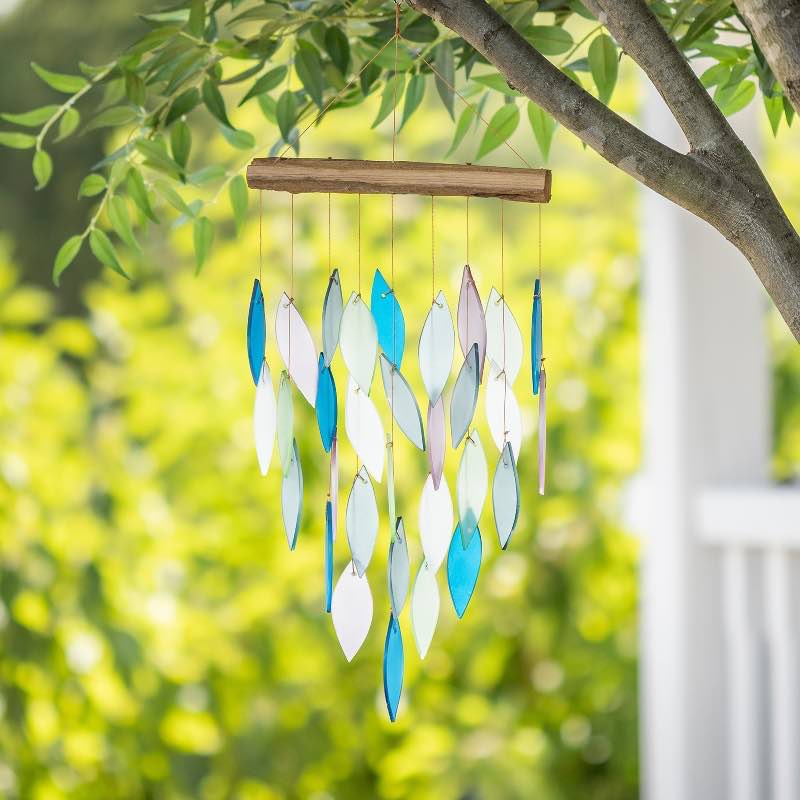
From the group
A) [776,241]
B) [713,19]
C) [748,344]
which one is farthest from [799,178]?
[776,241]

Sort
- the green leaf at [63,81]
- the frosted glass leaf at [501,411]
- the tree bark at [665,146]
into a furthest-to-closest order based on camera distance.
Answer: the green leaf at [63,81] < the frosted glass leaf at [501,411] < the tree bark at [665,146]

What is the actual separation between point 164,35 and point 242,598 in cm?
133

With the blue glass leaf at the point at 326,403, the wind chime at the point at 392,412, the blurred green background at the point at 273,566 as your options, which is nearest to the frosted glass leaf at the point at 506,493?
the wind chime at the point at 392,412

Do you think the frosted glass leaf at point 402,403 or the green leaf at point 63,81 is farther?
the green leaf at point 63,81

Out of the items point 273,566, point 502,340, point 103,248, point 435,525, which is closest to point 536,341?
point 502,340

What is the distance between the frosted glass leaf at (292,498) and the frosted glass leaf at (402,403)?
65 millimetres

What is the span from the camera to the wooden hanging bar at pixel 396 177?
623mm

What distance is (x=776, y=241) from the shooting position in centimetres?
56

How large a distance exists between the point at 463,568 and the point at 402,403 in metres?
0.11

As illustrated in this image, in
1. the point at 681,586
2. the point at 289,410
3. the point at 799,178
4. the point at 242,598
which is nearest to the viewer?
the point at 289,410

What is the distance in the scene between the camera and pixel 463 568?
66 cm

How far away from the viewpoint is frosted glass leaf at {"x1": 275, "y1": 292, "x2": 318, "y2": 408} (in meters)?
0.65

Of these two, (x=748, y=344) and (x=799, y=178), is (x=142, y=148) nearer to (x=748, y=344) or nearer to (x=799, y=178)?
(x=748, y=344)

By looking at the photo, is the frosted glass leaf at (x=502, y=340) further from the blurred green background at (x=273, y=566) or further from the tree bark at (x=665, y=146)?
the blurred green background at (x=273, y=566)
